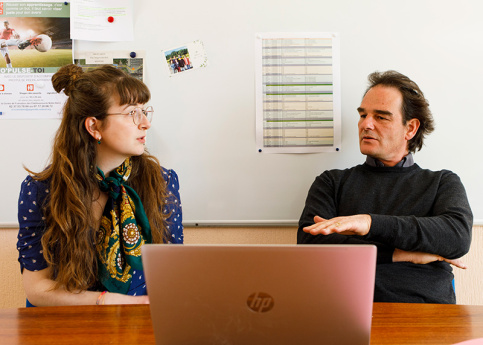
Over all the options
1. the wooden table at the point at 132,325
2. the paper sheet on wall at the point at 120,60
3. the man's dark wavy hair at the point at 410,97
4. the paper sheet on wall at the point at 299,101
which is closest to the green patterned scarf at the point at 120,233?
the wooden table at the point at 132,325

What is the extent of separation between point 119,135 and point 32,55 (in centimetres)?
75

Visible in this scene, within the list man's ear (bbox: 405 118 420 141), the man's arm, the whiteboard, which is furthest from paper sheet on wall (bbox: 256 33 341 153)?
the man's arm

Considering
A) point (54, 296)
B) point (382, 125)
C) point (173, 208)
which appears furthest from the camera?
point (382, 125)

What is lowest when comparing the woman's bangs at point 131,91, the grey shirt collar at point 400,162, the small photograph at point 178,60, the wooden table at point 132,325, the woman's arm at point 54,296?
the woman's arm at point 54,296

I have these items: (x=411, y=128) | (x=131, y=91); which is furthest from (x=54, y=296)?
(x=411, y=128)

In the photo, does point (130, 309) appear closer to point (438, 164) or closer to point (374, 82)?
point (374, 82)

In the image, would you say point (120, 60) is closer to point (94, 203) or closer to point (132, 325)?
point (94, 203)

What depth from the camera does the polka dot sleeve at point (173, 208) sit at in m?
1.69

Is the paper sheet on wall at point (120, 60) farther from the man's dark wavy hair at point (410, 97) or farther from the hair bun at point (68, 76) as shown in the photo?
the man's dark wavy hair at point (410, 97)

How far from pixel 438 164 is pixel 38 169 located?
181 centimetres

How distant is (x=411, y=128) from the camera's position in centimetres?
188

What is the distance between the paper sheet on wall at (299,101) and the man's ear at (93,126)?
717 mm

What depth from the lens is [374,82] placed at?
1887 millimetres

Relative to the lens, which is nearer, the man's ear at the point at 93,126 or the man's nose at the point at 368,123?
the man's ear at the point at 93,126
